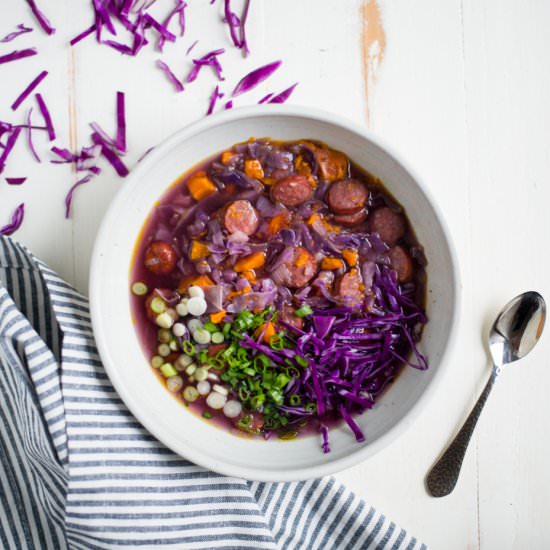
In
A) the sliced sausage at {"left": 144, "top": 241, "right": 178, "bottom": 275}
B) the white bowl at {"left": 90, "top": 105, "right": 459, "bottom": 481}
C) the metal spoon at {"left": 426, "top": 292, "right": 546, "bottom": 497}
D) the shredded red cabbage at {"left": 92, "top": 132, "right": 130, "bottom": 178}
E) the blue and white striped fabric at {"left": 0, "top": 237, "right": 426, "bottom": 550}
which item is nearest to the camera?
the white bowl at {"left": 90, "top": 105, "right": 459, "bottom": 481}

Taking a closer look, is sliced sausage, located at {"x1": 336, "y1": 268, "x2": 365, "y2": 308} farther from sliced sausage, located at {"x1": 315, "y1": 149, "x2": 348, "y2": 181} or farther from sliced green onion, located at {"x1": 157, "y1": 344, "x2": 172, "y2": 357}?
sliced green onion, located at {"x1": 157, "y1": 344, "x2": 172, "y2": 357}

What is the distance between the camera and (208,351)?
7.36 feet

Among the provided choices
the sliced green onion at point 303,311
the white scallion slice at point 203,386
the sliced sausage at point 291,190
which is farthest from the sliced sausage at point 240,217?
the white scallion slice at point 203,386

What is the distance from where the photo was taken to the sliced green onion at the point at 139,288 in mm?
2248

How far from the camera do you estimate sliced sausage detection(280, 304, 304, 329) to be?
2254mm

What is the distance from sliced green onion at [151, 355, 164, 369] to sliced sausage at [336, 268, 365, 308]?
2.19 feet

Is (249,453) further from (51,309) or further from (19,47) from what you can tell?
(19,47)

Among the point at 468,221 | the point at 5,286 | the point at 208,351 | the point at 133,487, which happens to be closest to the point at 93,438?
the point at 133,487

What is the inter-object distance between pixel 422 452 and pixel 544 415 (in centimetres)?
53

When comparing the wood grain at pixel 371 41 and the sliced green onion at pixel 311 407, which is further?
the wood grain at pixel 371 41

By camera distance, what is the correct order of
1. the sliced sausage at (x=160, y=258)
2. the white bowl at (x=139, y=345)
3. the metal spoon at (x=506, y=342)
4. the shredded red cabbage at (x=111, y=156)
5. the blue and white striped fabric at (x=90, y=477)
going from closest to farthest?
the white bowl at (x=139, y=345) < the blue and white striped fabric at (x=90, y=477) < the sliced sausage at (x=160, y=258) < the shredded red cabbage at (x=111, y=156) < the metal spoon at (x=506, y=342)

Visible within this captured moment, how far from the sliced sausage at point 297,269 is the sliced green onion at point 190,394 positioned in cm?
49

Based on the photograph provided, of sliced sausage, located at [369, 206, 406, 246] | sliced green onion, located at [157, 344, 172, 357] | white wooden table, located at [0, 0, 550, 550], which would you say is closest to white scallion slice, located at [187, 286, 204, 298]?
sliced green onion, located at [157, 344, 172, 357]

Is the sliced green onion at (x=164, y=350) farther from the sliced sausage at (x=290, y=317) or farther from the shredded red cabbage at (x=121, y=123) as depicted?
the shredded red cabbage at (x=121, y=123)
